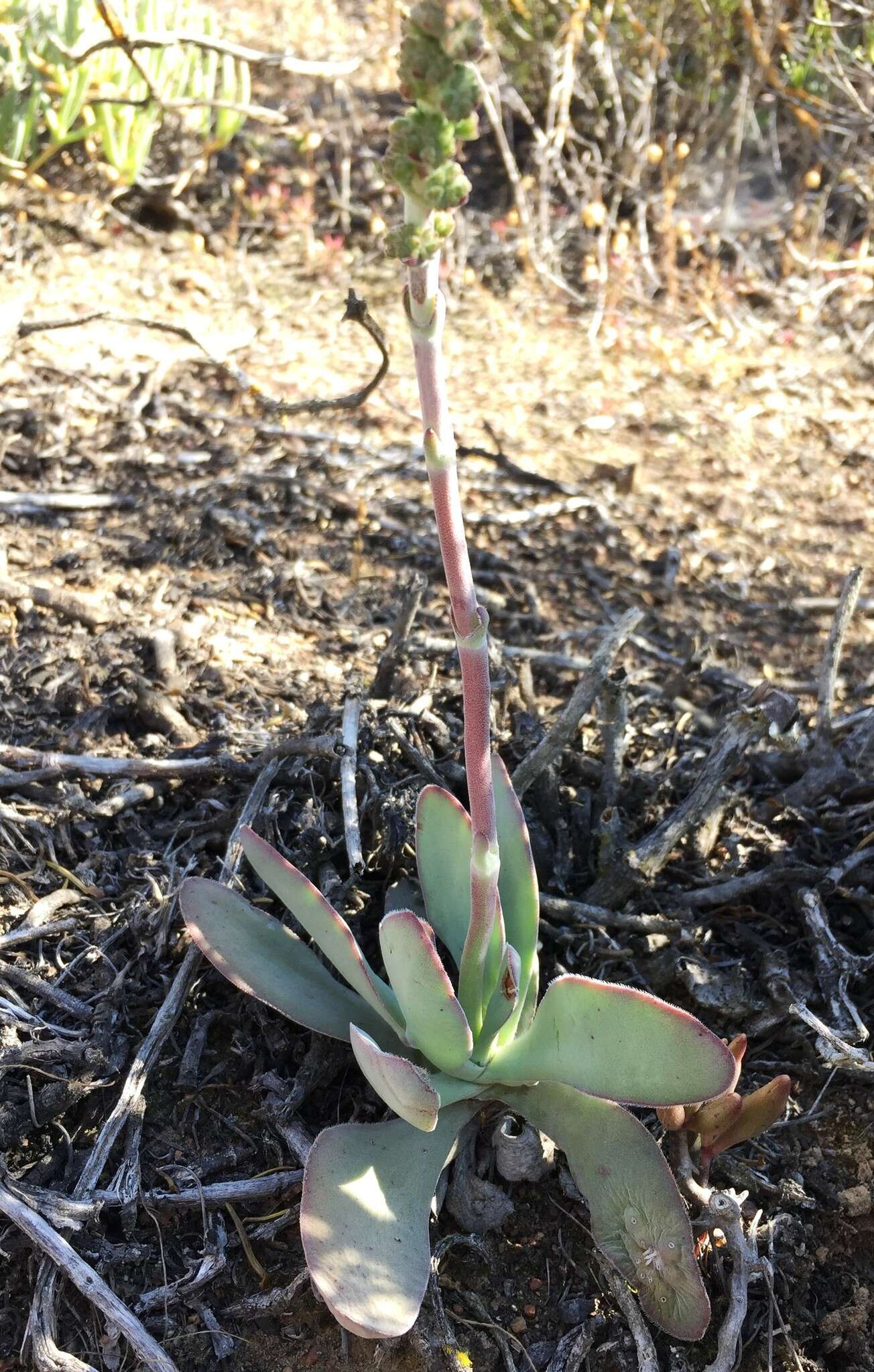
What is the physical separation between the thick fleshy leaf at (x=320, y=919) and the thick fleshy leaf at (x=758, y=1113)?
557 millimetres

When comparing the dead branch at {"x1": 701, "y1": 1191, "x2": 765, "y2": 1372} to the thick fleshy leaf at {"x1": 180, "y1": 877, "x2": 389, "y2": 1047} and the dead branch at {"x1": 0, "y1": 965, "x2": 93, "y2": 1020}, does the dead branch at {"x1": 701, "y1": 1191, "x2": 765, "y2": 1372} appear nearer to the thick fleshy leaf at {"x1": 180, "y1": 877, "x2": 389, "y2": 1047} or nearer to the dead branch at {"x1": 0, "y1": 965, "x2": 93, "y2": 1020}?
the thick fleshy leaf at {"x1": 180, "y1": 877, "x2": 389, "y2": 1047}

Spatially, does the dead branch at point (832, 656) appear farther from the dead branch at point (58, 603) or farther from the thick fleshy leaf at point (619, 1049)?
the dead branch at point (58, 603)

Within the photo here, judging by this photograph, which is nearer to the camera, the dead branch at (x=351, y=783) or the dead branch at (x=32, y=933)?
the dead branch at (x=32, y=933)

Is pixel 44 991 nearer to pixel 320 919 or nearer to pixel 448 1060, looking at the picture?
pixel 320 919

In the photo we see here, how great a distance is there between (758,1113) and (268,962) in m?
0.82

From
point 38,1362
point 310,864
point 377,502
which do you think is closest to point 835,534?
point 377,502

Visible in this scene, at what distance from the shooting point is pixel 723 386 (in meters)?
4.94

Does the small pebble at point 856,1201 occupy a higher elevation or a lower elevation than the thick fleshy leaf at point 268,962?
lower

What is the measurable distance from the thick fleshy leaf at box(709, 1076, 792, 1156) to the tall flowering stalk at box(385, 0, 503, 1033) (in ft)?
1.73

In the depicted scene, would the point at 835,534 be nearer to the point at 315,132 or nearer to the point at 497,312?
the point at 497,312

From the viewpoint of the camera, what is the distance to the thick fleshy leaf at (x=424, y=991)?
1.60 meters

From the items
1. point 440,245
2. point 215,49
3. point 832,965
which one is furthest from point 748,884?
point 215,49

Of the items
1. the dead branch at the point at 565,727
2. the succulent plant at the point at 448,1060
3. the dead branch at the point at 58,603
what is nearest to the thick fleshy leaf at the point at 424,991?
the succulent plant at the point at 448,1060

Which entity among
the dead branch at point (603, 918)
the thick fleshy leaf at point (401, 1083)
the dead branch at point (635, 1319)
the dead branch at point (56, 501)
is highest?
the thick fleshy leaf at point (401, 1083)
